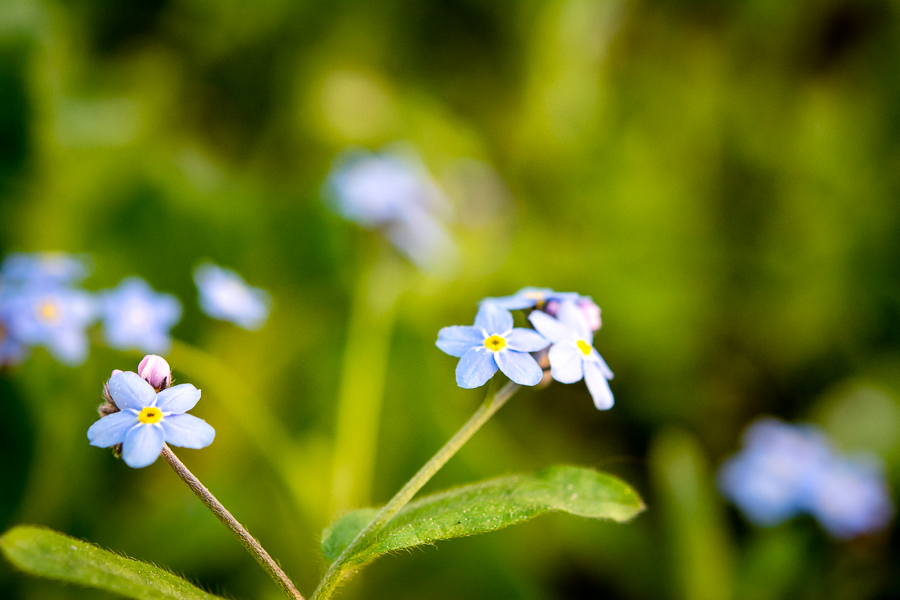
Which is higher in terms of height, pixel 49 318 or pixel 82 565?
pixel 49 318

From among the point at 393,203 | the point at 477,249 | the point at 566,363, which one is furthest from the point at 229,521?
the point at 477,249

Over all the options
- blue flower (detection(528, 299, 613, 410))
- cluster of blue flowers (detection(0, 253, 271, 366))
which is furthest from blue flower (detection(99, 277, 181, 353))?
blue flower (detection(528, 299, 613, 410))

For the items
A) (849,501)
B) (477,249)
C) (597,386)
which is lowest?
(597,386)

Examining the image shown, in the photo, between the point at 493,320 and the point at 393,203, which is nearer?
the point at 493,320

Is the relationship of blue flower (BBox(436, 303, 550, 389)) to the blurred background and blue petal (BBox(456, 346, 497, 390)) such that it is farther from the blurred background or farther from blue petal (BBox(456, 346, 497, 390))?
the blurred background

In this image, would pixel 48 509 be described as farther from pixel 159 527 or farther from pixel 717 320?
pixel 717 320

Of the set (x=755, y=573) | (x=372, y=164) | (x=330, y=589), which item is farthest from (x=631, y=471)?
(x=330, y=589)

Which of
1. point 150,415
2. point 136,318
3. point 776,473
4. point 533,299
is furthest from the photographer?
point 776,473

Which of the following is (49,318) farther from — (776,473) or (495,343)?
(776,473)
